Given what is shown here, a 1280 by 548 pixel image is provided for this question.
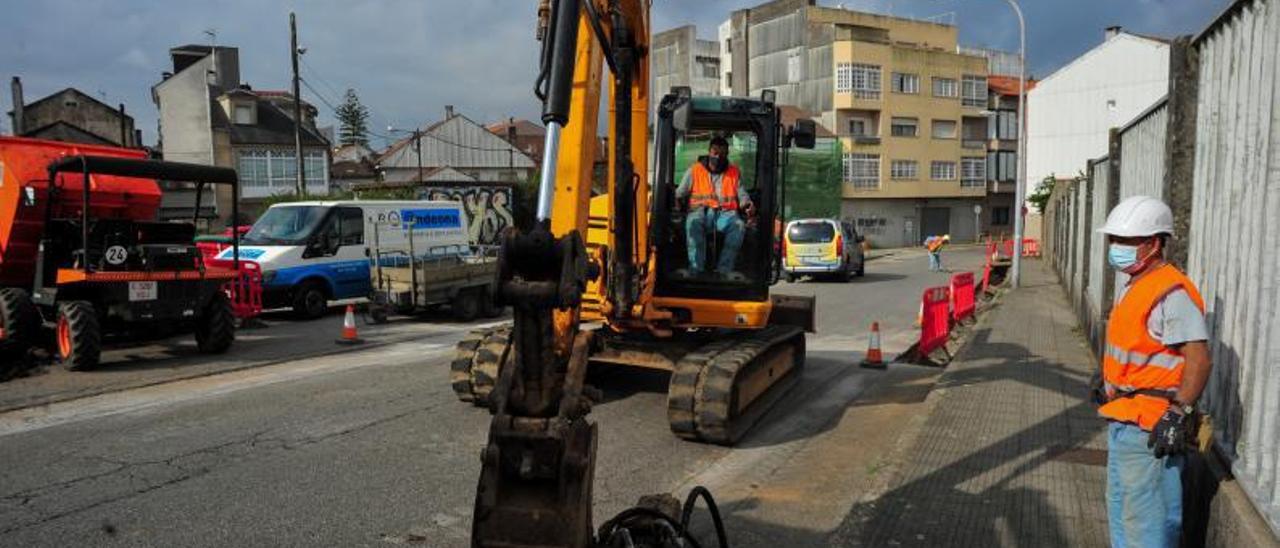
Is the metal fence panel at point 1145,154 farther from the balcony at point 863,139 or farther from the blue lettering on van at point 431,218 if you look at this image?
the balcony at point 863,139

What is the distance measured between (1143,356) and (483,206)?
94.1 ft

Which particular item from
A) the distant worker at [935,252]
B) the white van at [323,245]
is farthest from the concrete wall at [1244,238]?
the distant worker at [935,252]

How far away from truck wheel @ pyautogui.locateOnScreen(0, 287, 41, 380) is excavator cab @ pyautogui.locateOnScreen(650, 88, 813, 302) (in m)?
7.74

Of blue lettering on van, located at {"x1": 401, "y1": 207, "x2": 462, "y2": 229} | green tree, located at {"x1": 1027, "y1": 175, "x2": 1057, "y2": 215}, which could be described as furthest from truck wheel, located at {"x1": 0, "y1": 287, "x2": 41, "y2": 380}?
green tree, located at {"x1": 1027, "y1": 175, "x2": 1057, "y2": 215}

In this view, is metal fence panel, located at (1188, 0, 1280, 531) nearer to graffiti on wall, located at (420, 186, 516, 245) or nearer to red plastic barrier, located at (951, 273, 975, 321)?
red plastic barrier, located at (951, 273, 975, 321)

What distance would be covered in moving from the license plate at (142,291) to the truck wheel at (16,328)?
1.19 m

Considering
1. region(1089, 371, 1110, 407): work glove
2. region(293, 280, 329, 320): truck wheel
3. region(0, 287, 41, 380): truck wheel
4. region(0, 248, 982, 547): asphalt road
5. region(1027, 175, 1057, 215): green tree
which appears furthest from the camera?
region(1027, 175, 1057, 215): green tree

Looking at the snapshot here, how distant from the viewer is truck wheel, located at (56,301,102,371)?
961 cm

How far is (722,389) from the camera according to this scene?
673cm

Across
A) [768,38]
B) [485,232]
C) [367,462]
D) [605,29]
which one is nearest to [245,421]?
[367,462]

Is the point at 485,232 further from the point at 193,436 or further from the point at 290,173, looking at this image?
the point at 193,436

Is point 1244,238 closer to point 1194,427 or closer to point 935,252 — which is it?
point 1194,427

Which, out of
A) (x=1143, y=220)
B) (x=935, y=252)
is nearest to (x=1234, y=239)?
(x=1143, y=220)

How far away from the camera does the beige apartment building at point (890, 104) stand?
54969 mm
